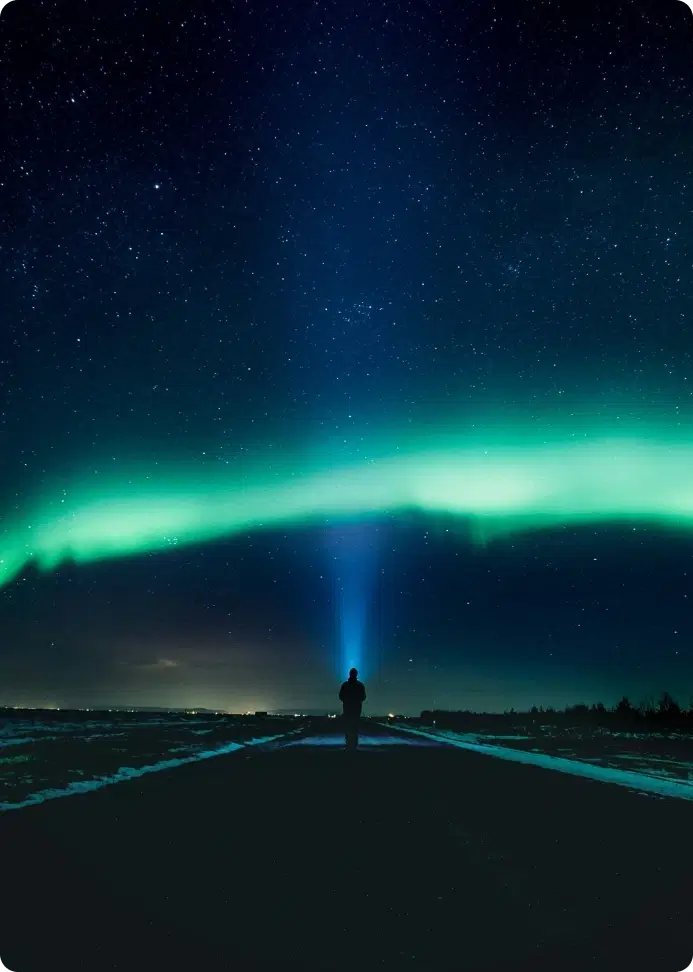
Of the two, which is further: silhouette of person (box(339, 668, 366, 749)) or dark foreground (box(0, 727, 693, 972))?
silhouette of person (box(339, 668, 366, 749))

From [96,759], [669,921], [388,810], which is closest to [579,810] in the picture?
[388,810]

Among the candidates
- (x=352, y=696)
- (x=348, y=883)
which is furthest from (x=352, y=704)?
(x=348, y=883)

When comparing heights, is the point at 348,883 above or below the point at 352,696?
below

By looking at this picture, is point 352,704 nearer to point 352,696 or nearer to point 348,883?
point 352,696

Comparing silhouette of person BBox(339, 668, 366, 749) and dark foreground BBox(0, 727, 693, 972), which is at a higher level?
silhouette of person BBox(339, 668, 366, 749)

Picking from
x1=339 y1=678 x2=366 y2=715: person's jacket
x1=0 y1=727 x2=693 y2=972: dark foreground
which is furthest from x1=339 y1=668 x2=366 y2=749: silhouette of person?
x1=0 y1=727 x2=693 y2=972: dark foreground

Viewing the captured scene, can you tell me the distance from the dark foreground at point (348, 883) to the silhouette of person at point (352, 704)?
1214 centimetres

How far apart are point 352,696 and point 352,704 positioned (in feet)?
0.90

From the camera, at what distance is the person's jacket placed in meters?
24.8

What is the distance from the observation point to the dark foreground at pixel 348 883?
477cm

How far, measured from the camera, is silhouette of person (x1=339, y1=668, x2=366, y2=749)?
2445 cm

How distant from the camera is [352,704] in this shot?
24.9 metres

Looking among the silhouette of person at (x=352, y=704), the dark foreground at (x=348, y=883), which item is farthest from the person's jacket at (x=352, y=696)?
the dark foreground at (x=348, y=883)

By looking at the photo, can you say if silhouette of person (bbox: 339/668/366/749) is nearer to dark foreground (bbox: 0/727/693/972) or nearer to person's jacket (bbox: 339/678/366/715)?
person's jacket (bbox: 339/678/366/715)
